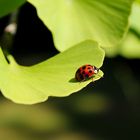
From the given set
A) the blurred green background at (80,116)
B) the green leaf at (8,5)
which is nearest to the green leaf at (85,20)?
the green leaf at (8,5)

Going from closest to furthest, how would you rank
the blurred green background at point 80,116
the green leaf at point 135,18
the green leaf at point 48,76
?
1. the green leaf at point 48,76
2. the green leaf at point 135,18
3. the blurred green background at point 80,116

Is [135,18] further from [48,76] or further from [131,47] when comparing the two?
[48,76]

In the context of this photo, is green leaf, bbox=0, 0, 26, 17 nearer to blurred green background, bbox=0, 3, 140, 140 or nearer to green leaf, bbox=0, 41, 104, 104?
green leaf, bbox=0, 41, 104, 104

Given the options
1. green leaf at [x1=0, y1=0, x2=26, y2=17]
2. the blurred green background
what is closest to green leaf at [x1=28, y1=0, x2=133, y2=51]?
green leaf at [x1=0, y1=0, x2=26, y2=17]

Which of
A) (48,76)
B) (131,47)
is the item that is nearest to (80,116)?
(131,47)

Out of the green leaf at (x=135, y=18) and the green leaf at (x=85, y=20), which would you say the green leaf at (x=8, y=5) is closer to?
the green leaf at (x=85, y=20)

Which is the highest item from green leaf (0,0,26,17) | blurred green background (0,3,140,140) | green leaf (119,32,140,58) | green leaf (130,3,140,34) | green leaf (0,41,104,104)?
green leaf (0,0,26,17)

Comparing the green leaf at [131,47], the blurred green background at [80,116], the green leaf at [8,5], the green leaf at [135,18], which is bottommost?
the blurred green background at [80,116]

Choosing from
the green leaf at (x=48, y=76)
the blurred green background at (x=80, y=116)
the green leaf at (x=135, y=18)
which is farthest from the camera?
the blurred green background at (x=80, y=116)
